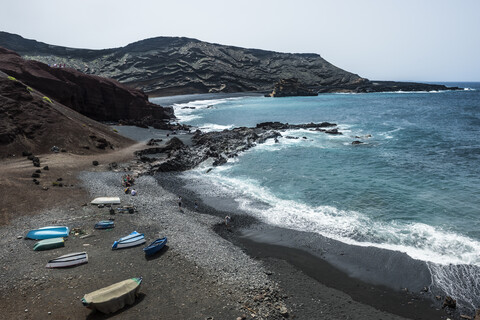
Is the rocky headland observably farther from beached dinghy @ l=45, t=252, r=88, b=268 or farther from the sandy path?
beached dinghy @ l=45, t=252, r=88, b=268

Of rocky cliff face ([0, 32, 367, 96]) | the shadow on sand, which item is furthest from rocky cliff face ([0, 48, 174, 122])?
rocky cliff face ([0, 32, 367, 96])

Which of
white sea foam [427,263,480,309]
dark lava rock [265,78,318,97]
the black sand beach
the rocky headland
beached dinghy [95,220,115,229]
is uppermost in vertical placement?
the rocky headland

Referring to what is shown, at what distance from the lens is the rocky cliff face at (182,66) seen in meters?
158

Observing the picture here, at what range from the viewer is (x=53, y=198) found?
24641mm

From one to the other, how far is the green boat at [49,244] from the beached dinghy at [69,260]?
6.31ft

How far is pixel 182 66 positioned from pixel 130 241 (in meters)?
163

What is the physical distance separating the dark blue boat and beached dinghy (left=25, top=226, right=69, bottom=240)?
20.7 ft

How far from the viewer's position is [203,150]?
42875mm

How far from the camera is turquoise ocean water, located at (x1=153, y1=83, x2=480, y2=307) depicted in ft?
61.6

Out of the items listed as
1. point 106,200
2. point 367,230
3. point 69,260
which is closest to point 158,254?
point 69,260

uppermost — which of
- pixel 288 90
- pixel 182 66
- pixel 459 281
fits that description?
pixel 182 66

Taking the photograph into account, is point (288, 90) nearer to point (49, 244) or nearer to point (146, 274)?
point (49, 244)

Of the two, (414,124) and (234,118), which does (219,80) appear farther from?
(414,124)

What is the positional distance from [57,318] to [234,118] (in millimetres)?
69252
